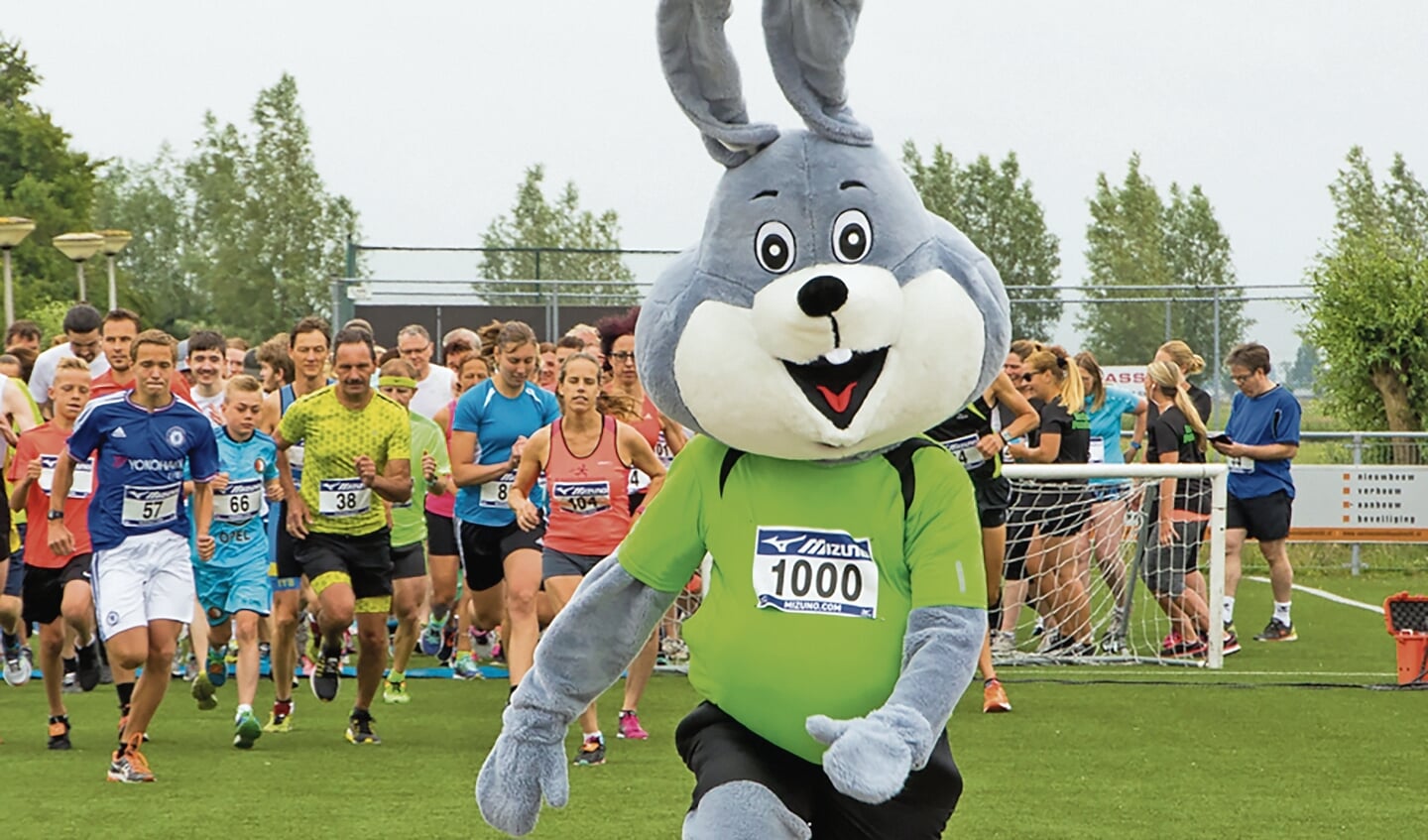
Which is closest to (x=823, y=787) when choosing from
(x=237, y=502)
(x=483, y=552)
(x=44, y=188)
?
(x=237, y=502)

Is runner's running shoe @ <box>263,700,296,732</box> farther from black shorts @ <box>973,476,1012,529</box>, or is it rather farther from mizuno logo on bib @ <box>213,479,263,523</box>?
black shorts @ <box>973,476,1012,529</box>

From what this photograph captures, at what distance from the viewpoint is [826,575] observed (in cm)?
461

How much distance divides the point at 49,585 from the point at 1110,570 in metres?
6.91

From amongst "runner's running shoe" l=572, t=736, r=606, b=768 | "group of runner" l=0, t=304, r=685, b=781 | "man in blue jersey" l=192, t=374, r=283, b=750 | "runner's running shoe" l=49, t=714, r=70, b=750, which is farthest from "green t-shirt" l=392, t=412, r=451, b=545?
"runner's running shoe" l=572, t=736, r=606, b=768

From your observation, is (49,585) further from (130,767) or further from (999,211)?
(999,211)

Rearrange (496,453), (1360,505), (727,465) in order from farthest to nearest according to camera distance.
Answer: (1360,505) → (496,453) → (727,465)

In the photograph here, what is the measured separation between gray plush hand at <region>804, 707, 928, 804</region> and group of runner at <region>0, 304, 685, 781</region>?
5482 millimetres

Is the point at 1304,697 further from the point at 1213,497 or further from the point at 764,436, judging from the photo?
the point at 764,436

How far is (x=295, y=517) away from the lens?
10.3m

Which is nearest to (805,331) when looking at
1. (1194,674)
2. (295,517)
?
(295,517)

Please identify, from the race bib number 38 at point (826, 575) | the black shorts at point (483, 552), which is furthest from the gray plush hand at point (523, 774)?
the black shorts at point (483, 552)

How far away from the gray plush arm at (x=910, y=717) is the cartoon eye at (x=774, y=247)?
83cm

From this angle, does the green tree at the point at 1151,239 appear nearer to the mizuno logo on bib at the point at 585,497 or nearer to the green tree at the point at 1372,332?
the green tree at the point at 1372,332

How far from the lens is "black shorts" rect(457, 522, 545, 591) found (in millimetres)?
11500
